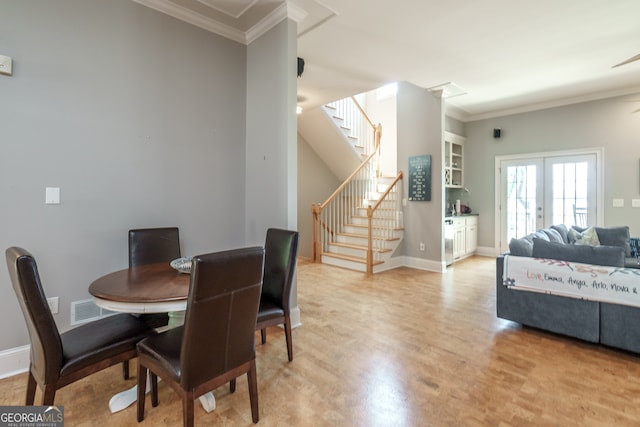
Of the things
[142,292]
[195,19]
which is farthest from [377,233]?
[142,292]

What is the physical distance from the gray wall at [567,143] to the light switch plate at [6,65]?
22.9 feet

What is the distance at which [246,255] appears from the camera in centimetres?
148

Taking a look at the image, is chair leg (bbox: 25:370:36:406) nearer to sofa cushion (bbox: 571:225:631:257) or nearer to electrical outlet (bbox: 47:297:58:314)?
electrical outlet (bbox: 47:297:58:314)

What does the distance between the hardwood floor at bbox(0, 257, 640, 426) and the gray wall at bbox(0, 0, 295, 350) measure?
3.32 ft

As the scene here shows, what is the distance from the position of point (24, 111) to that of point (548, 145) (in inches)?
282

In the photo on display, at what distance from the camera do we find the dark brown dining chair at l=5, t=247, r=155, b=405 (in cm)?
138

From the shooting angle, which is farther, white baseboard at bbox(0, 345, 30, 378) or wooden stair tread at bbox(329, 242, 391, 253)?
wooden stair tread at bbox(329, 242, 391, 253)

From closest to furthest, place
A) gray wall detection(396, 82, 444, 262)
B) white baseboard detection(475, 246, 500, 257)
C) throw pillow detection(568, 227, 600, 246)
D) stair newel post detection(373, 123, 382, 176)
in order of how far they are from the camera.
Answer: throw pillow detection(568, 227, 600, 246)
gray wall detection(396, 82, 444, 262)
white baseboard detection(475, 246, 500, 257)
stair newel post detection(373, 123, 382, 176)

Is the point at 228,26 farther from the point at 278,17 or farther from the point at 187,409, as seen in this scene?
the point at 187,409

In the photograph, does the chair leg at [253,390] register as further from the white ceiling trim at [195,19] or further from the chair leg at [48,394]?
the white ceiling trim at [195,19]

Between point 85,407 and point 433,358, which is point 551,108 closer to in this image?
point 433,358

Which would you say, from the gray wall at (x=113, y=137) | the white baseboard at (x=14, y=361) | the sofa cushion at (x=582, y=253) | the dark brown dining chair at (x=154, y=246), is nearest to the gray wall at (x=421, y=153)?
the sofa cushion at (x=582, y=253)

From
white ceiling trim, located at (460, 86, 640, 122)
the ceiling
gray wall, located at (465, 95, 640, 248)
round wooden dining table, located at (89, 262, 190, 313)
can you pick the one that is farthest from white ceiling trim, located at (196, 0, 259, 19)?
gray wall, located at (465, 95, 640, 248)

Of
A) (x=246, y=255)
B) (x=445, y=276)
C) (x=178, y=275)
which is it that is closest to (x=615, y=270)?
(x=445, y=276)
